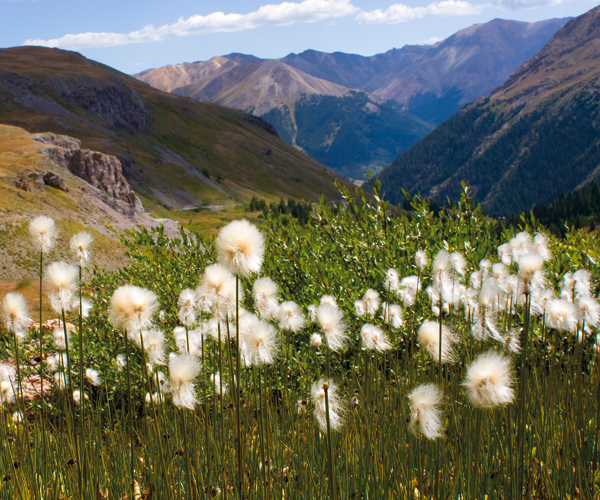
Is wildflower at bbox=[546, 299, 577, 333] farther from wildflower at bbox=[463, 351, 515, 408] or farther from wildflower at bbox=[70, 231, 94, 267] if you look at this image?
wildflower at bbox=[70, 231, 94, 267]

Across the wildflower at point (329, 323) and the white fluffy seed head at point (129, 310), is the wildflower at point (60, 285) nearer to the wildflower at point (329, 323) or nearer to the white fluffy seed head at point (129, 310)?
the white fluffy seed head at point (129, 310)

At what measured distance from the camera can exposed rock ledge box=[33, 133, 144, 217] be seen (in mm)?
56781

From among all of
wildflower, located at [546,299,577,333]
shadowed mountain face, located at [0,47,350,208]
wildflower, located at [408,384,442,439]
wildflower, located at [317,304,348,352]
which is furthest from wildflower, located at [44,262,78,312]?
shadowed mountain face, located at [0,47,350,208]

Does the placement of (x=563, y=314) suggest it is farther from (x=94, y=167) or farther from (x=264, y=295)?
(x=94, y=167)

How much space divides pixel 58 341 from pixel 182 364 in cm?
270

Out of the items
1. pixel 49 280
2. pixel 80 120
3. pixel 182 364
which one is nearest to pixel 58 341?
pixel 49 280

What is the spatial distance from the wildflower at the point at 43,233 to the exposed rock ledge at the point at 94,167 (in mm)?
55032

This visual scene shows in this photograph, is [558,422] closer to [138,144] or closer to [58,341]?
[58,341]

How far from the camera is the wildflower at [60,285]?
3.03 meters

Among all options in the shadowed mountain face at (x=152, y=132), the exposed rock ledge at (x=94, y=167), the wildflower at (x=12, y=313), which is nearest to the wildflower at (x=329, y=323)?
the wildflower at (x=12, y=313)

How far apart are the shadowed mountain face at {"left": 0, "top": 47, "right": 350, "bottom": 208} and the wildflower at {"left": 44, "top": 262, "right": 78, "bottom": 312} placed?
8935 cm

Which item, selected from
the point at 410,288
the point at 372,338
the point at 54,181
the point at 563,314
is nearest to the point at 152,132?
the point at 54,181

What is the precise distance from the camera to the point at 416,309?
21.0 feet

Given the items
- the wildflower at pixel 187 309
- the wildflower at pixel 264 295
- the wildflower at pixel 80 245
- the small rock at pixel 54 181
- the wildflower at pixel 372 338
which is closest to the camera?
the wildflower at pixel 80 245
